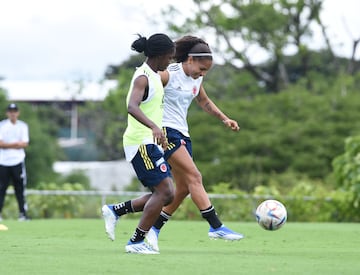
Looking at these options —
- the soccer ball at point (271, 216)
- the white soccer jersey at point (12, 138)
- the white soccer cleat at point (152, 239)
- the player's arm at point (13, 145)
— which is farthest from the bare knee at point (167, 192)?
the white soccer jersey at point (12, 138)

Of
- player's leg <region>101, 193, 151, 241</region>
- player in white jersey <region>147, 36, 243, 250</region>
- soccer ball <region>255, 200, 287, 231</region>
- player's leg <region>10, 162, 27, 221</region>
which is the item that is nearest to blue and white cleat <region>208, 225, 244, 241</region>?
player in white jersey <region>147, 36, 243, 250</region>

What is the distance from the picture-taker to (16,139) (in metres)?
18.2

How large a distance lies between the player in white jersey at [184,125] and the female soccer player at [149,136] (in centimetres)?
71

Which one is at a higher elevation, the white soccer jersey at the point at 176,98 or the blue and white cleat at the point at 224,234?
the white soccer jersey at the point at 176,98

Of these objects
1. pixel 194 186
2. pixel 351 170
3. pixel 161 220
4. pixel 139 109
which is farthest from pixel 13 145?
pixel 139 109

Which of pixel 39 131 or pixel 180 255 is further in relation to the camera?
pixel 39 131

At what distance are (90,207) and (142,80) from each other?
13945 millimetres

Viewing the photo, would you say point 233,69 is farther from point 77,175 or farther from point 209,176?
point 209,176

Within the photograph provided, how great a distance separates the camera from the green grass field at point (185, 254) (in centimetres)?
790

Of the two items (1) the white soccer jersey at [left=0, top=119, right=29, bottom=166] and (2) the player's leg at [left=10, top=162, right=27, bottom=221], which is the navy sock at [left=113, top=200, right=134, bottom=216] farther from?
(2) the player's leg at [left=10, top=162, right=27, bottom=221]

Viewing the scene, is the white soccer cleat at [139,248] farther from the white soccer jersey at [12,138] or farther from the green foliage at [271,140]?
the green foliage at [271,140]

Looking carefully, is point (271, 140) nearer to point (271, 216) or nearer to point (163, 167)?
point (271, 216)

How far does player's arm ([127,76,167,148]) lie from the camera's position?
29.3 ft

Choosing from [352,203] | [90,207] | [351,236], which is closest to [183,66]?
[351,236]
